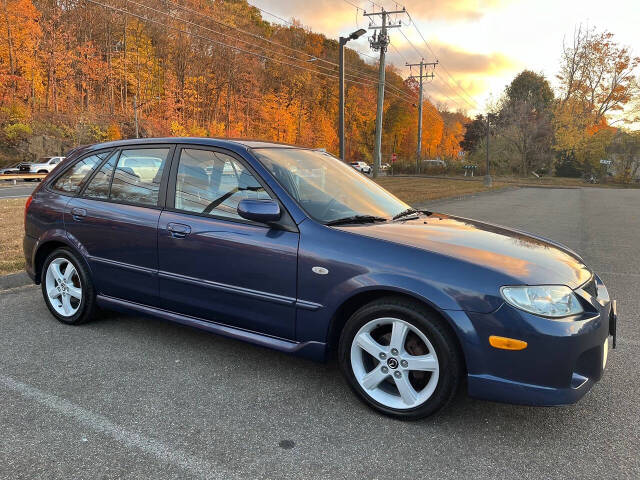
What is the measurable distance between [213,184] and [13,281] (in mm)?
3380

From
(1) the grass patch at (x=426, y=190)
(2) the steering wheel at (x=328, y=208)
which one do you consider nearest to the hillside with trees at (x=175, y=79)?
(1) the grass patch at (x=426, y=190)

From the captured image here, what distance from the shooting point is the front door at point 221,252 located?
2.93 m

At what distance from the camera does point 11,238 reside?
7.63 meters

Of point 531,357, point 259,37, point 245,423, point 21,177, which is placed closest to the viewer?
point 531,357

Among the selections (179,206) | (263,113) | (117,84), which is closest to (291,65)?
(263,113)

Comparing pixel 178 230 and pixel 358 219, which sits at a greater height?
pixel 358 219

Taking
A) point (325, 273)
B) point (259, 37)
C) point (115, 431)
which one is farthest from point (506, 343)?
point (259, 37)

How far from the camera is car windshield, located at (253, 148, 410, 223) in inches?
123

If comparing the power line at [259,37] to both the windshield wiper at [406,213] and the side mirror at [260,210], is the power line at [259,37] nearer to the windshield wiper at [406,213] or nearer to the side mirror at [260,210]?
the windshield wiper at [406,213]

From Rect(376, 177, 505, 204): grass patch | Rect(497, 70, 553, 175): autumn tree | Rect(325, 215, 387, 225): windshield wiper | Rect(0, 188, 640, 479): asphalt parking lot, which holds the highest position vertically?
Rect(497, 70, 553, 175): autumn tree

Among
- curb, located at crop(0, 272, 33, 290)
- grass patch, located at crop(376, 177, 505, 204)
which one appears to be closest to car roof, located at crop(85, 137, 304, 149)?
curb, located at crop(0, 272, 33, 290)

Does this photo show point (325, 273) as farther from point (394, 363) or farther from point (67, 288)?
point (67, 288)

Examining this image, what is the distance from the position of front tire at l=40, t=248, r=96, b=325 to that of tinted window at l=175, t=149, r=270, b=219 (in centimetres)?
124

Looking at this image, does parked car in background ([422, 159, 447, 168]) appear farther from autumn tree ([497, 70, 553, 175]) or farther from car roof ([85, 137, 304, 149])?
car roof ([85, 137, 304, 149])
